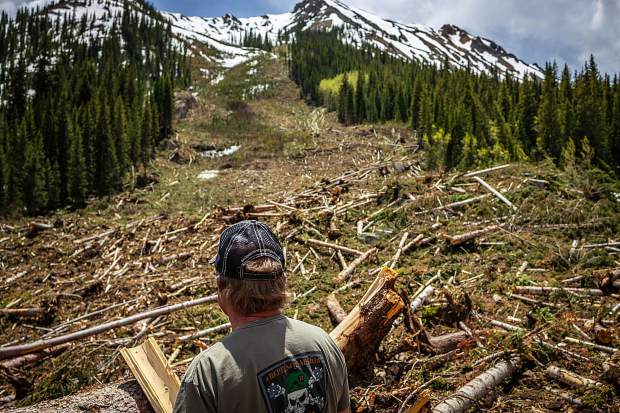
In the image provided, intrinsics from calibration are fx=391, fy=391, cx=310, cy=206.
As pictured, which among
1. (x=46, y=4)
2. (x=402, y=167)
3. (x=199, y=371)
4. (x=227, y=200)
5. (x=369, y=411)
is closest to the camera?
(x=199, y=371)

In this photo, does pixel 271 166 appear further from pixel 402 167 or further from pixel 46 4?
pixel 46 4

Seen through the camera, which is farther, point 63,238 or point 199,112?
point 199,112

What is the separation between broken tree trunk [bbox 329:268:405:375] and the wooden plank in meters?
2.23

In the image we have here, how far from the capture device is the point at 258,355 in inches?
75.3

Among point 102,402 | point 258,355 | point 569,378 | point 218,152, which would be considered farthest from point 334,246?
point 218,152

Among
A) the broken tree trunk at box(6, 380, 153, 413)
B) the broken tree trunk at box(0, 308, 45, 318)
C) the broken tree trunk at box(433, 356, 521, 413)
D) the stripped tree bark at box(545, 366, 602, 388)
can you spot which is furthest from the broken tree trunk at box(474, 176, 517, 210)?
the broken tree trunk at box(0, 308, 45, 318)

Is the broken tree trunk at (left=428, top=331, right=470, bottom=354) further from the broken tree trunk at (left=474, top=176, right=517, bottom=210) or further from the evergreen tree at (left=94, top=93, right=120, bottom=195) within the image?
the evergreen tree at (left=94, top=93, right=120, bottom=195)

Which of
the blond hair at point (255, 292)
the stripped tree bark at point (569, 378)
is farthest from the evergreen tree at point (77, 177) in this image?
the blond hair at point (255, 292)

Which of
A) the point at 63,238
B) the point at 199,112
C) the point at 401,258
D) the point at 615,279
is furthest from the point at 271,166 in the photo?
the point at 199,112

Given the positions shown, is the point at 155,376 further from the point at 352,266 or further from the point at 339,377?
the point at 352,266

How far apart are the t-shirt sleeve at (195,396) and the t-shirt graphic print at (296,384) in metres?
0.24

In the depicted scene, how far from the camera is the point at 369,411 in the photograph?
15.9 feet

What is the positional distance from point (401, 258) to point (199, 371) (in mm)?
9096

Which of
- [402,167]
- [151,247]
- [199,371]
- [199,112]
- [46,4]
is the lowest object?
[151,247]
